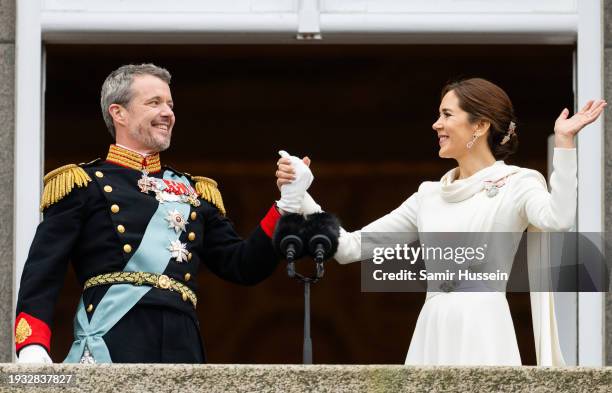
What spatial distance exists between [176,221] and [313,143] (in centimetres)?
636

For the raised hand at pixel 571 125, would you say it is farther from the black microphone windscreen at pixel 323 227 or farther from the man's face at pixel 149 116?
the man's face at pixel 149 116

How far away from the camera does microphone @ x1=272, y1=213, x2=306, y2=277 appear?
21.9 ft

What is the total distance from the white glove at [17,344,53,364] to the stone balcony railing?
0.52 m

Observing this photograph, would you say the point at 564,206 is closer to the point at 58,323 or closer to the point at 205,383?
the point at 205,383

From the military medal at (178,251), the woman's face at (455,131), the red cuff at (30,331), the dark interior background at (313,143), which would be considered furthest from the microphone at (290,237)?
the dark interior background at (313,143)

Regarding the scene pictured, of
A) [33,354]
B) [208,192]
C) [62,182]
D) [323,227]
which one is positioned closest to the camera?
[33,354]

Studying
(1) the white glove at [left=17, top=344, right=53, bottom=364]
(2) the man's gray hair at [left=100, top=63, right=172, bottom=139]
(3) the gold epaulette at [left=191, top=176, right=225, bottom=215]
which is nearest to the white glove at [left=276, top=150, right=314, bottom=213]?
(3) the gold epaulette at [left=191, top=176, right=225, bottom=215]

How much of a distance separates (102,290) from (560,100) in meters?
6.42

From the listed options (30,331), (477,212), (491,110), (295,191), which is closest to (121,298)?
(30,331)

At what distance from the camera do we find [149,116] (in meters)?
7.19

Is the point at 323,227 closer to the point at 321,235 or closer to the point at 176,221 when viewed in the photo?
the point at 321,235

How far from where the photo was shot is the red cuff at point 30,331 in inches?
265

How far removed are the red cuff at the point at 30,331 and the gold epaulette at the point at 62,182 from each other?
0.46m

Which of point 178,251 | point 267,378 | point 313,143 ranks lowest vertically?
point 267,378
